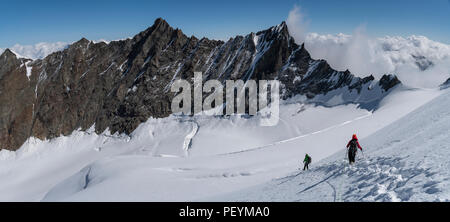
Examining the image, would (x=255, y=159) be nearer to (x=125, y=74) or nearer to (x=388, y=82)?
(x=388, y=82)

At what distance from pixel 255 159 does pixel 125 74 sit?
86089 mm

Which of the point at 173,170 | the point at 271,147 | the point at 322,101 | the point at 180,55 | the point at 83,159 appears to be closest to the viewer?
the point at 173,170

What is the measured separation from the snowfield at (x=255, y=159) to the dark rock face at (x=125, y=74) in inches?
281

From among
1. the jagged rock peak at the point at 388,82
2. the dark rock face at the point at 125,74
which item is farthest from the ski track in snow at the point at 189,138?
the jagged rock peak at the point at 388,82

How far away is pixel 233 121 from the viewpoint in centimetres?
8719

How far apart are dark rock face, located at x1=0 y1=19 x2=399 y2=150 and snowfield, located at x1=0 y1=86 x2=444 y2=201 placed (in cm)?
715

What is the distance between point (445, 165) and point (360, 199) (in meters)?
3.64

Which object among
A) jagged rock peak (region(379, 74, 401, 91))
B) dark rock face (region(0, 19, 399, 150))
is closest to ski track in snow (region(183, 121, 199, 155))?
dark rock face (region(0, 19, 399, 150))

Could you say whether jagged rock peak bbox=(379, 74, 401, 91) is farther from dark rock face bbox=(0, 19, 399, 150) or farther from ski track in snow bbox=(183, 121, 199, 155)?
ski track in snow bbox=(183, 121, 199, 155)

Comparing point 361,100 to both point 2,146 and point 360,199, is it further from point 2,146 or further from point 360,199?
point 2,146

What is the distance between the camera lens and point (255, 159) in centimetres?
4375

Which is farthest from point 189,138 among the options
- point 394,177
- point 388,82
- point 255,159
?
point 394,177

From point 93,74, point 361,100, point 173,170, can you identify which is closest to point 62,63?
point 93,74

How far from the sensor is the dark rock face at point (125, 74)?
100250mm
